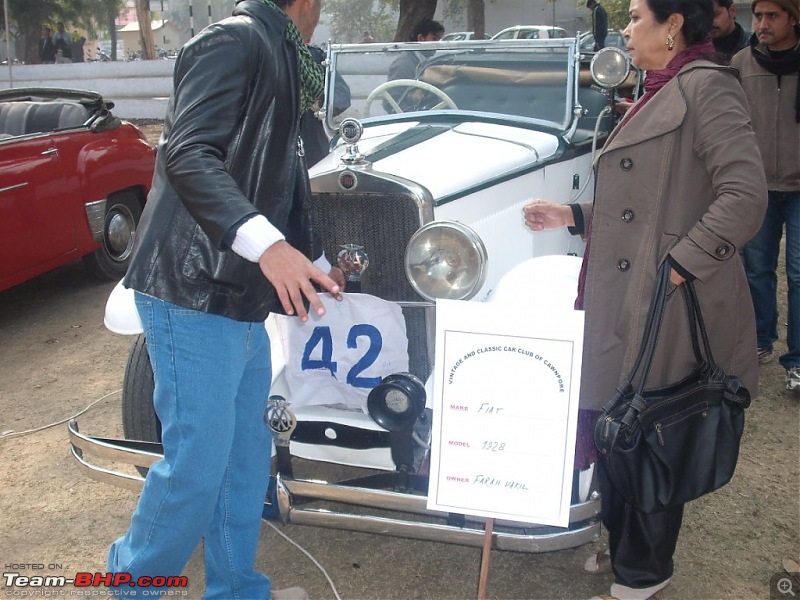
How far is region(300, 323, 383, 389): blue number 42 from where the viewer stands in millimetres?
2424

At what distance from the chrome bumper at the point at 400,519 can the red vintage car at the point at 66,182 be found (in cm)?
267

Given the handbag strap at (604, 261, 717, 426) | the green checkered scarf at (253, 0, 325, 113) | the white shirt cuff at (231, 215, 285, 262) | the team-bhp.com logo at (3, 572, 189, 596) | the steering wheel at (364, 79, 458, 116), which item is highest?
the green checkered scarf at (253, 0, 325, 113)

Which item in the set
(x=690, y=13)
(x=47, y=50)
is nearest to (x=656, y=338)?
(x=690, y=13)

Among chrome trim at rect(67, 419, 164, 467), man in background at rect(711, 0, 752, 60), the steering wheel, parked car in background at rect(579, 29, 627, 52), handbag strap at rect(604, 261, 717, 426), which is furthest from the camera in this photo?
man in background at rect(711, 0, 752, 60)

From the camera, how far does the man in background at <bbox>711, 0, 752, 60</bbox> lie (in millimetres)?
4066

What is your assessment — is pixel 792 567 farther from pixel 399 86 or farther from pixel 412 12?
pixel 412 12

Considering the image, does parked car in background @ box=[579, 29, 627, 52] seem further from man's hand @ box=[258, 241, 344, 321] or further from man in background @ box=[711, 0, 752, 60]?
man's hand @ box=[258, 241, 344, 321]

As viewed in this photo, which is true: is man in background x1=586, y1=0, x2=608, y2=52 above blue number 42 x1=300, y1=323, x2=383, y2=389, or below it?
above

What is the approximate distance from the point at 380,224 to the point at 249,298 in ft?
2.35

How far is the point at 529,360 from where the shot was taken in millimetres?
1785

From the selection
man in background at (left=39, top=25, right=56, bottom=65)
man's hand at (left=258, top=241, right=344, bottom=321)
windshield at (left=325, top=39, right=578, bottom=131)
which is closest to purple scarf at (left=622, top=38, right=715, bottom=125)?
man's hand at (left=258, top=241, right=344, bottom=321)

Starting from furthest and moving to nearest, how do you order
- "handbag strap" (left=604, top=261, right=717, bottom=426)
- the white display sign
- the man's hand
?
1. "handbag strap" (left=604, top=261, right=717, bottom=426)
2. the white display sign
3. the man's hand

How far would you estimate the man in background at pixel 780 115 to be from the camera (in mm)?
3447

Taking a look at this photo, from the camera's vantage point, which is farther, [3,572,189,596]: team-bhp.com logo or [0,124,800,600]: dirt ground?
[0,124,800,600]: dirt ground
